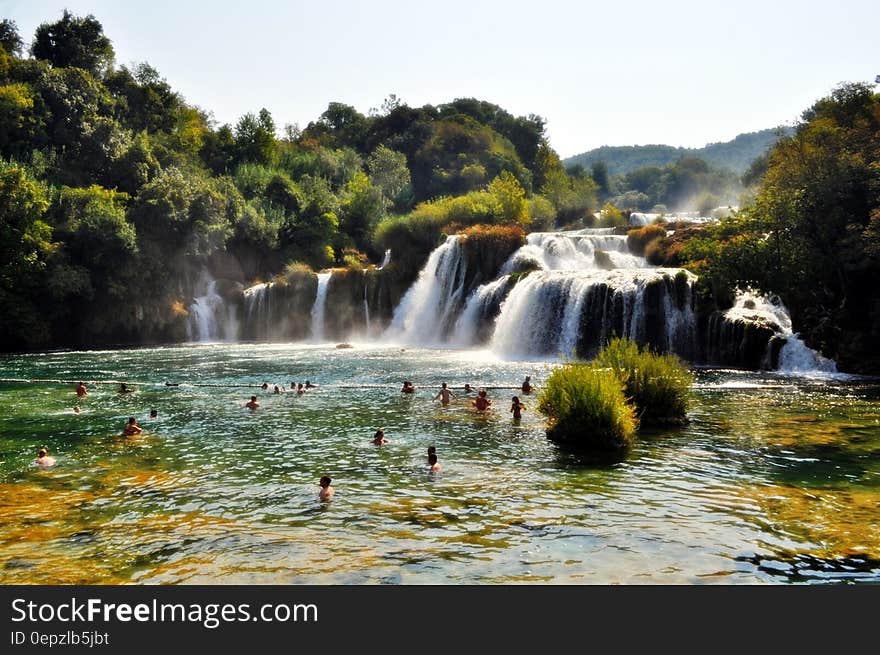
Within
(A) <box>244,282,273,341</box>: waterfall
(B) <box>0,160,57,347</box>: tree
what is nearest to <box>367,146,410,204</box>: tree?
(A) <box>244,282,273,341</box>: waterfall

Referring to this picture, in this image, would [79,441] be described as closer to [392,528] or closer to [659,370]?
[392,528]

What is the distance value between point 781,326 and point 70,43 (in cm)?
8181

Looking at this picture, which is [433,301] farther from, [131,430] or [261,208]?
[131,430]

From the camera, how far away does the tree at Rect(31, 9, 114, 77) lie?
7750 cm

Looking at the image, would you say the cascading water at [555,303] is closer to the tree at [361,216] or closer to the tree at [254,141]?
the tree at [361,216]

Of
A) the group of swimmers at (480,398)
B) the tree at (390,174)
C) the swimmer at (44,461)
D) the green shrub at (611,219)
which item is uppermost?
the tree at (390,174)

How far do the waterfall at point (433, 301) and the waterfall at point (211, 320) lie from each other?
15.4 m

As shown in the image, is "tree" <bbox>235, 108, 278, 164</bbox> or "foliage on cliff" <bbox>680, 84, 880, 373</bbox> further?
"tree" <bbox>235, 108, 278, 164</bbox>

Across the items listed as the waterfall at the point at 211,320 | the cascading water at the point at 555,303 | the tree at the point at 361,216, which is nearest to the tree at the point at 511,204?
the cascading water at the point at 555,303

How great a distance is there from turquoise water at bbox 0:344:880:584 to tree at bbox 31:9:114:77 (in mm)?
68246

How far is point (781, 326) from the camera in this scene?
111 ft

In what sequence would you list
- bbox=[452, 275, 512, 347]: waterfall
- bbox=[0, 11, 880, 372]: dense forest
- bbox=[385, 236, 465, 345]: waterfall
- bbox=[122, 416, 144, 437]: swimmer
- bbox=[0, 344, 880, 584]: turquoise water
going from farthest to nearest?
bbox=[385, 236, 465, 345]: waterfall, bbox=[452, 275, 512, 347]: waterfall, bbox=[0, 11, 880, 372]: dense forest, bbox=[122, 416, 144, 437]: swimmer, bbox=[0, 344, 880, 584]: turquoise water

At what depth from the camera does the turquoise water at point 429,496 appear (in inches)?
388

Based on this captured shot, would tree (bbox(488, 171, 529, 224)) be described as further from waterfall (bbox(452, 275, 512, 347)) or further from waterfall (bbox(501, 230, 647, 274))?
waterfall (bbox(452, 275, 512, 347))
